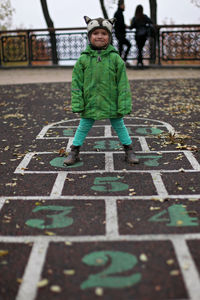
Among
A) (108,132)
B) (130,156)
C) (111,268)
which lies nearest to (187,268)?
(111,268)

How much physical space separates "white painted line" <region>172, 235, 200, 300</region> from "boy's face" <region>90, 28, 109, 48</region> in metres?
2.66

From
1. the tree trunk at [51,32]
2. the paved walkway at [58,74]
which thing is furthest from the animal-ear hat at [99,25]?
the tree trunk at [51,32]

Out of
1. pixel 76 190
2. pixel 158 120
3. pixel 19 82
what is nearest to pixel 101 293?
pixel 76 190

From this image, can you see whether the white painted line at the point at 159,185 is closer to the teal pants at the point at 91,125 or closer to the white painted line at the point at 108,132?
the teal pants at the point at 91,125

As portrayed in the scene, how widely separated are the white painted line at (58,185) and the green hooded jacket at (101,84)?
81 centimetres

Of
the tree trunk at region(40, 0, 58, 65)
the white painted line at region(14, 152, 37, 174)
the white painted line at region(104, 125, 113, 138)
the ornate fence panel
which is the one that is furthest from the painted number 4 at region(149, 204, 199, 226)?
the tree trunk at region(40, 0, 58, 65)

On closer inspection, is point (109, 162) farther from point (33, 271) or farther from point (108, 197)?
point (33, 271)

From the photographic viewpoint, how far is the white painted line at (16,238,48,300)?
2797mm

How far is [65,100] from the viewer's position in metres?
11.4

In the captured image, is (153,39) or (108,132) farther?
(153,39)

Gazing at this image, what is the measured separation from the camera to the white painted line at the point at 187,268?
2779 millimetres

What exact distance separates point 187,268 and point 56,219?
1376 mm

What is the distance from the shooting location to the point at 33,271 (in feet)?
10.0

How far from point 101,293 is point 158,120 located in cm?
604
